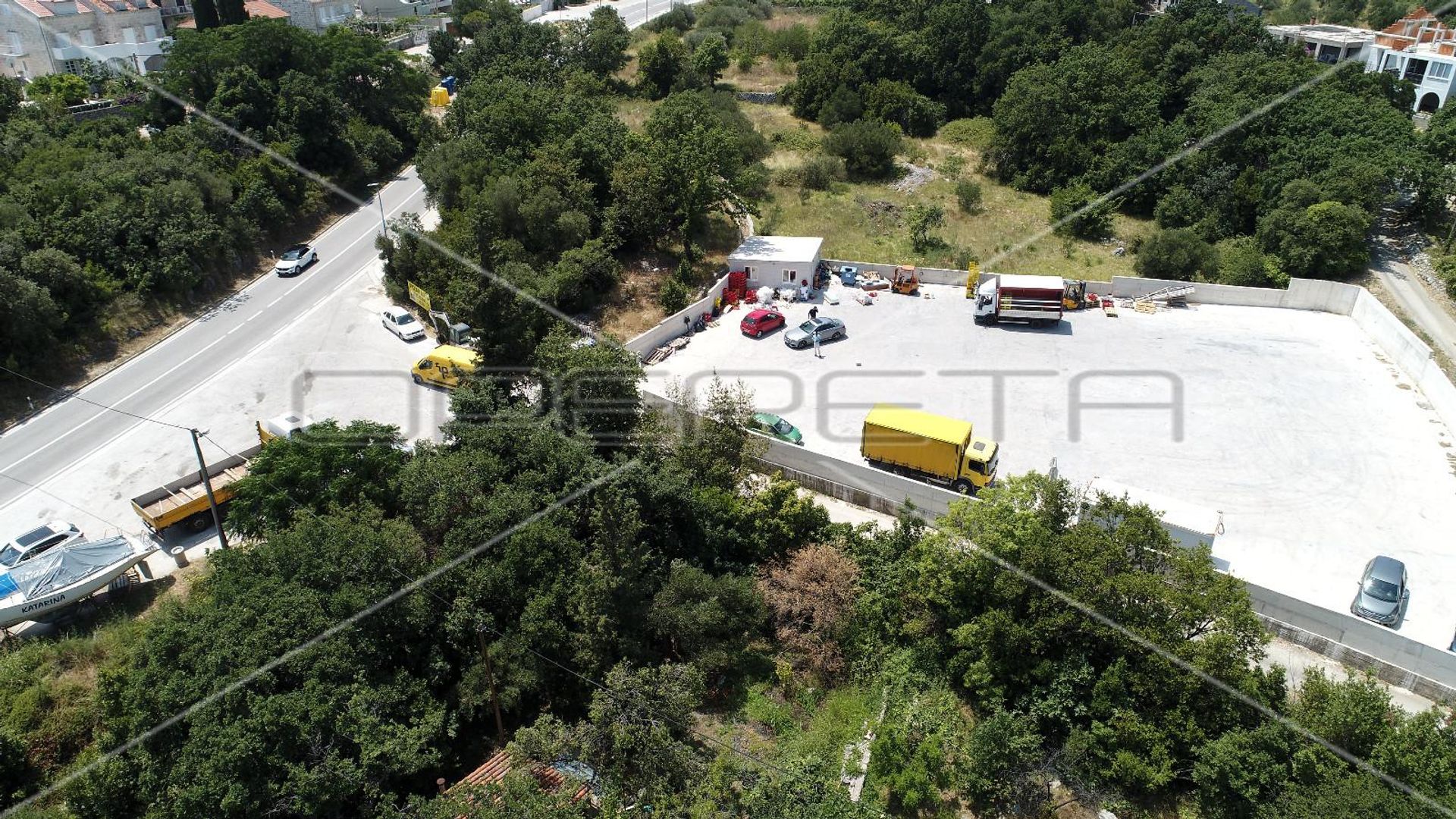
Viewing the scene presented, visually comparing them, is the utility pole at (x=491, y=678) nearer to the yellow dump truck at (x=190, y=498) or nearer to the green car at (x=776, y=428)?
the yellow dump truck at (x=190, y=498)

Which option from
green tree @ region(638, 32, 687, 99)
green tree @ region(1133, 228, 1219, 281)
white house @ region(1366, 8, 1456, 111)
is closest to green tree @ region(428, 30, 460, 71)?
green tree @ region(638, 32, 687, 99)

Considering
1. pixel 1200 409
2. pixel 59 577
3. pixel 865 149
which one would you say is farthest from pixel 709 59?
pixel 59 577

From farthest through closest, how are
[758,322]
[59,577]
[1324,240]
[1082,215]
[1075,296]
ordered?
[1082,215], [1324,240], [1075,296], [758,322], [59,577]

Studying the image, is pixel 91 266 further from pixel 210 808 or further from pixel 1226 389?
pixel 1226 389

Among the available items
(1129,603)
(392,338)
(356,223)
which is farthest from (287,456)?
(356,223)

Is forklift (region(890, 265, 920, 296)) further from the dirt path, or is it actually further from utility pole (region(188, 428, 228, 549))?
utility pole (region(188, 428, 228, 549))

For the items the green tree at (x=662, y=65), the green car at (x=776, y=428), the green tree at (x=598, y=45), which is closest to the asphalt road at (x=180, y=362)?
the green car at (x=776, y=428)

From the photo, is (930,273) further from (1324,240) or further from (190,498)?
(190,498)
